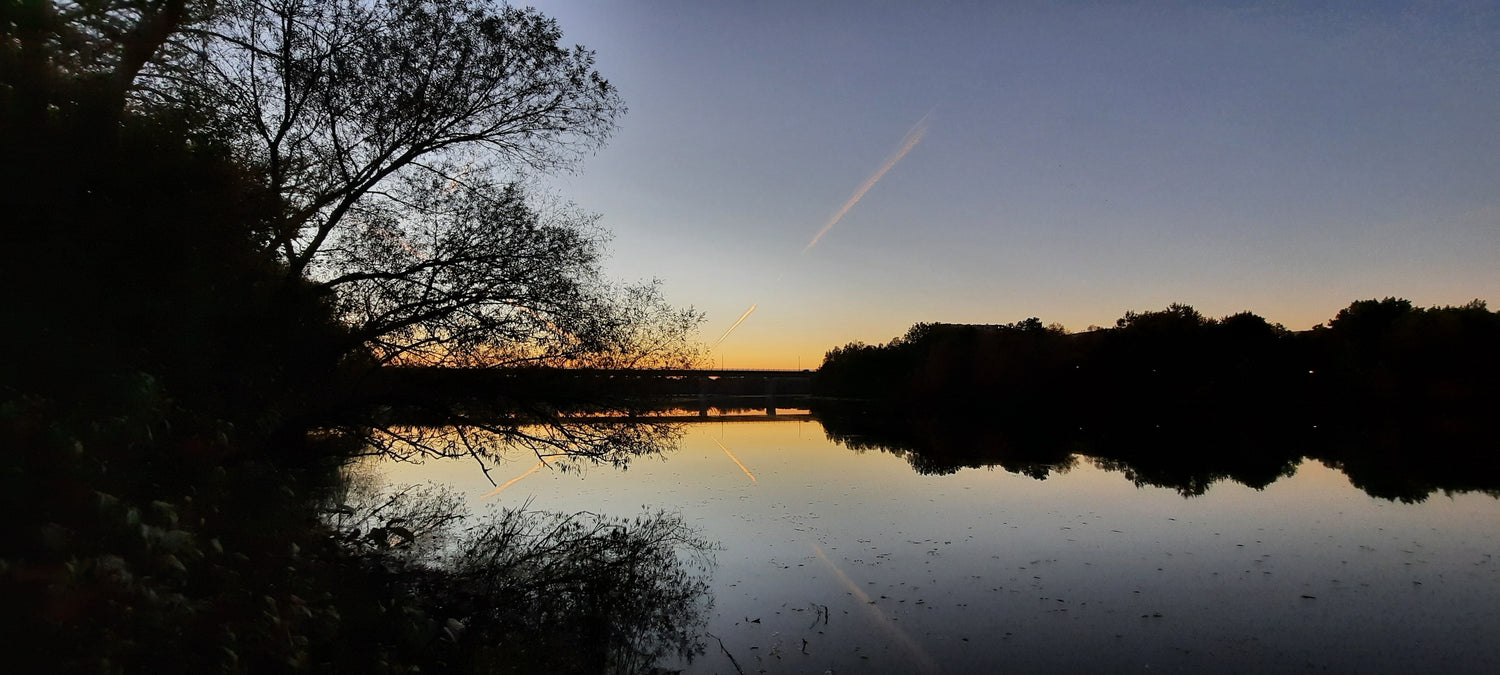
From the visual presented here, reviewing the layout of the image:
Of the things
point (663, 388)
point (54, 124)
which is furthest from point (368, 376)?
point (54, 124)

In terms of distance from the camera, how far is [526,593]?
13508 mm

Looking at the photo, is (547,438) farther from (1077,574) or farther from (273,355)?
(1077,574)

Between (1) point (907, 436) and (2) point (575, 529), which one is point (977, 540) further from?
(1) point (907, 436)

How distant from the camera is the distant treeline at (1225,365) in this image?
3211 inches

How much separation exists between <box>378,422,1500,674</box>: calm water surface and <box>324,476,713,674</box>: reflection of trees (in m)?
0.94

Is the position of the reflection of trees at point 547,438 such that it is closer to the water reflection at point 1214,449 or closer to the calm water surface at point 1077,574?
the calm water surface at point 1077,574

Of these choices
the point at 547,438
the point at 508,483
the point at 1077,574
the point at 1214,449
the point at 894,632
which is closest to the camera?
the point at 894,632

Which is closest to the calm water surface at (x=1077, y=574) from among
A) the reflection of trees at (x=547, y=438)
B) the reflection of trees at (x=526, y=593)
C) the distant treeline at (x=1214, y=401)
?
the reflection of trees at (x=526, y=593)

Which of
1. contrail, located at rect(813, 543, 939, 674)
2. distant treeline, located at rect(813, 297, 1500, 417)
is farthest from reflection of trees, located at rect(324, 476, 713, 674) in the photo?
distant treeline, located at rect(813, 297, 1500, 417)

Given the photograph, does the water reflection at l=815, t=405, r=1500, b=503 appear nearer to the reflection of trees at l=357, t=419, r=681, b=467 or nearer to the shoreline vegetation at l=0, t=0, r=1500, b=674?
the reflection of trees at l=357, t=419, r=681, b=467

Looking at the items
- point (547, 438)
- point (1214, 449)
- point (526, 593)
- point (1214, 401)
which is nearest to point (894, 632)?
point (526, 593)

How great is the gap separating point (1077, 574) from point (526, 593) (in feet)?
35.3

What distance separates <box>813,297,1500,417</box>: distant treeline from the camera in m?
81.6

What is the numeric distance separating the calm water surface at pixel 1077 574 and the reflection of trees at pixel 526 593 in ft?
3.08
